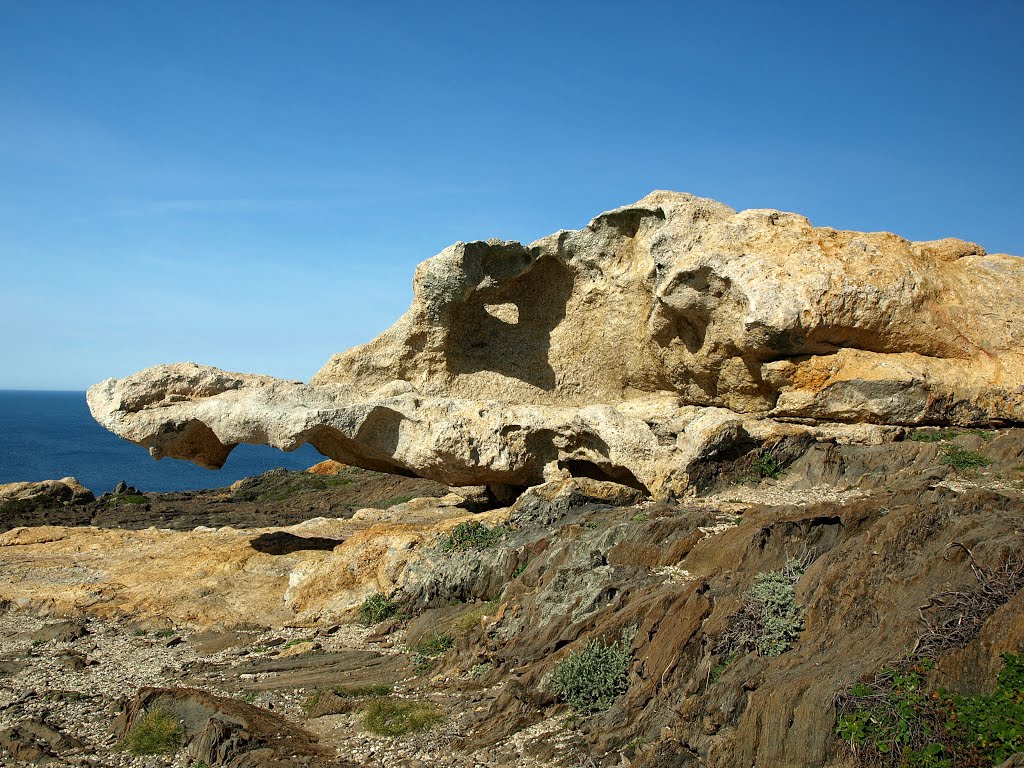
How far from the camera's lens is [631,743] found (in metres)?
7.51

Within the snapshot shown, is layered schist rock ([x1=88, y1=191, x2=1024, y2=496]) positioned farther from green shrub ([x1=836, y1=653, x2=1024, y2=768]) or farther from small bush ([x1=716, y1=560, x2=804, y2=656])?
green shrub ([x1=836, y1=653, x2=1024, y2=768])

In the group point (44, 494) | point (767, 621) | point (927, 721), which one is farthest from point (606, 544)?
point (44, 494)

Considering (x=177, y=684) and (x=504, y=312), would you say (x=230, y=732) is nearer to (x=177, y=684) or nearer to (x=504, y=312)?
(x=177, y=684)

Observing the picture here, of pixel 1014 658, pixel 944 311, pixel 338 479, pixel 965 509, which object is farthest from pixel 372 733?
pixel 338 479

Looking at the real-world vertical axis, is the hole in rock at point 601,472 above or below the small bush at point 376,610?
above

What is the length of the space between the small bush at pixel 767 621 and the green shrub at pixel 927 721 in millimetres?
1220

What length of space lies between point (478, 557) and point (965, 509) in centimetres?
672

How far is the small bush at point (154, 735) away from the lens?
8.88 m

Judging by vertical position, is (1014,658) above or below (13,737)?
above

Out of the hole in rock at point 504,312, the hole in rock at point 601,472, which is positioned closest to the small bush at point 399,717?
the hole in rock at point 601,472

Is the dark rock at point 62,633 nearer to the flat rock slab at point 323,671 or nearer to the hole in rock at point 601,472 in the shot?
the flat rock slab at point 323,671

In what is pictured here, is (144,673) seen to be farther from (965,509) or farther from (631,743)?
(965,509)

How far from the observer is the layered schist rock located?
14.4 m

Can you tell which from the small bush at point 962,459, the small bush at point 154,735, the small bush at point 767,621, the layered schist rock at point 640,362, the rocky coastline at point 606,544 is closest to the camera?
the rocky coastline at point 606,544
